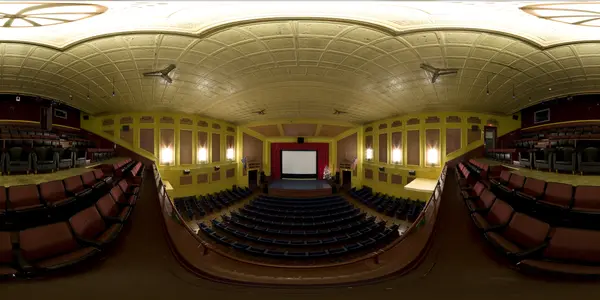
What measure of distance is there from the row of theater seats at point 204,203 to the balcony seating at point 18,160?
493 centimetres

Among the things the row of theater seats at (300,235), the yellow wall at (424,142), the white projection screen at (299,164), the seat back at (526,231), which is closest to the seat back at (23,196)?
the row of theater seats at (300,235)

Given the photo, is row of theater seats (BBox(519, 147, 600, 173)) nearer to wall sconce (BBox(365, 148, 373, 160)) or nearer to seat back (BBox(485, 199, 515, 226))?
seat back (BBox(485, 199, 515, 226))

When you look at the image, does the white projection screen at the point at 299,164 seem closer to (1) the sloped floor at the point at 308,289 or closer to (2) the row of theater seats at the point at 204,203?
(2) the row of theater seats at the point at 204,203

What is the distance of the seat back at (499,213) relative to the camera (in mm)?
2906

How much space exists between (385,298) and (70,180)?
5.54m

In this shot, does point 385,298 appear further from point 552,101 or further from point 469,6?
point 552,101

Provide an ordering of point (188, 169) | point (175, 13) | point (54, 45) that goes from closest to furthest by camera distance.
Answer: point (175, 13), point (54, 45), point (188, 169)

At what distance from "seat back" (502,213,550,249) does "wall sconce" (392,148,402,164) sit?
10187 millimetres

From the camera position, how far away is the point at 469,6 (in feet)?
11.4

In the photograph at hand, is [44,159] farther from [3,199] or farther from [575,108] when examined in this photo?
[575,108]

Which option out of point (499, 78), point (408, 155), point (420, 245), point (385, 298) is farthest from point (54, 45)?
point (408, 155)

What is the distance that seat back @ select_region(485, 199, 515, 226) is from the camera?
9.53 feet

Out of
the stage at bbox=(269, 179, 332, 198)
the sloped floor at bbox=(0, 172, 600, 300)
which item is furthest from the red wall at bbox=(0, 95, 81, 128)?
the stage at bbox=(269, 179, 332, 198)

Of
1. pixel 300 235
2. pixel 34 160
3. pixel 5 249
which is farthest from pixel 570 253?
pixel 34 160
